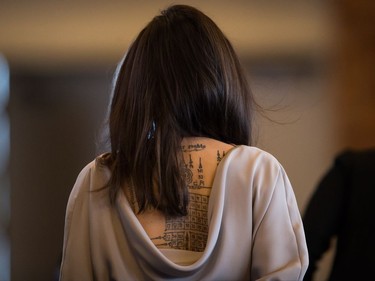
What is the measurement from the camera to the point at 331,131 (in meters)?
2.77

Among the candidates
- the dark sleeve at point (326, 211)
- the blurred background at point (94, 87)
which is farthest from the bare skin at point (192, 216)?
the blurred background at point (94, 87)

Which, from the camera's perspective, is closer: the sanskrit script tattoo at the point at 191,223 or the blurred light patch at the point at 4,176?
the sanskrit script tattoo at the point at 191,223

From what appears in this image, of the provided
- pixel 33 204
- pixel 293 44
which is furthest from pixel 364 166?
pixel 33 204

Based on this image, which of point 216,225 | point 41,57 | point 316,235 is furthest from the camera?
point 41,57

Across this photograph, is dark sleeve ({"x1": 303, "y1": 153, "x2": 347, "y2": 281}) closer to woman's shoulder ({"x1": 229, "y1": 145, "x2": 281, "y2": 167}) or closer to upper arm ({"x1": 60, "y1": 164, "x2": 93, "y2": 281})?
woman's shoulder ({"x1": 229, "y1": 145, "x2": 281, "y2": 167})

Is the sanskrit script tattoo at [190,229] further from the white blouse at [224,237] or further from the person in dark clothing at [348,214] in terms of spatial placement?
the person in dark clothing at [348,214]

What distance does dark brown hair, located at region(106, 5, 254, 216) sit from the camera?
980 millimetres

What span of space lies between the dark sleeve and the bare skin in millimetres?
163

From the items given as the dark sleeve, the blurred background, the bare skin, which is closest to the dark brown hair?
the bare skin

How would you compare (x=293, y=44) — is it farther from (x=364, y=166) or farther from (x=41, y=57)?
(x=364, y=166)

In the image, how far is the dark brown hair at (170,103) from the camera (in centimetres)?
98

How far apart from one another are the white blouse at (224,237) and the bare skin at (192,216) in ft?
0.05

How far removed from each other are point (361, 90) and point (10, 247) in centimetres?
157

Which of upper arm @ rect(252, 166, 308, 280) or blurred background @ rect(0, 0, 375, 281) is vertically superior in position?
blurred background @ rect(0, 0, 375, 281)
